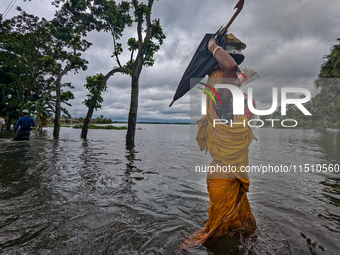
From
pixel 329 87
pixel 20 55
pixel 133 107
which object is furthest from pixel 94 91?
pixel 329 87

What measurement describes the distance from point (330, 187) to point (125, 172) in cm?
535

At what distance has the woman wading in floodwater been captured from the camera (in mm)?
1909

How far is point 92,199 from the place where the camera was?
337 centimetres

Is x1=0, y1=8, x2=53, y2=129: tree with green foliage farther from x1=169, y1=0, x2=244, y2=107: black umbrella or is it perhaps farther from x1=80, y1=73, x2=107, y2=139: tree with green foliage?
x1=169, y1=0, x2=244, y2=107: black umbrella

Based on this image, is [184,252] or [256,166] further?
[256,166]

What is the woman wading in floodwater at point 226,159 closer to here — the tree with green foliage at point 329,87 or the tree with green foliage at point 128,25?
the tree with green foliage at point 128,25

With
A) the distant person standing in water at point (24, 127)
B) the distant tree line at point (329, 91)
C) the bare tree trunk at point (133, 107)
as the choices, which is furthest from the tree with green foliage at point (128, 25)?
the distant tree line at point (329, 91)

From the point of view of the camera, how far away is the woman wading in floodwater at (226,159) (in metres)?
1.91

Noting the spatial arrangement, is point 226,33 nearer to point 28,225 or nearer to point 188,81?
point 188,81

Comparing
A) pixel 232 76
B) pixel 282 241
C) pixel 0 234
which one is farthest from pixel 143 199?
pixel 232 76

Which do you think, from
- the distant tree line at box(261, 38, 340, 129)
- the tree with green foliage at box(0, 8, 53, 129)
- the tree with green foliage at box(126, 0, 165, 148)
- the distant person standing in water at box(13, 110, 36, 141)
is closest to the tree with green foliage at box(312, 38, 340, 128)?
the distant tree line at box(261, 38, 340, 129)

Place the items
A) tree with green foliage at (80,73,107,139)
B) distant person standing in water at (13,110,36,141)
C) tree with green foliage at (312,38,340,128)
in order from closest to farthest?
distant person standing in water at (13,110,36,141), tree with green foliage at (80,73,107,139), tree with green foliage at (312,38,340,128)

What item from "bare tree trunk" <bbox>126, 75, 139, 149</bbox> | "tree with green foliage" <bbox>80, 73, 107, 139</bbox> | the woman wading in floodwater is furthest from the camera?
"tree with green foliage" <bbox>80, 73, 107, 139</bbox>

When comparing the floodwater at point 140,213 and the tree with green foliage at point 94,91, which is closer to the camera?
the floodwater at point 140,213
